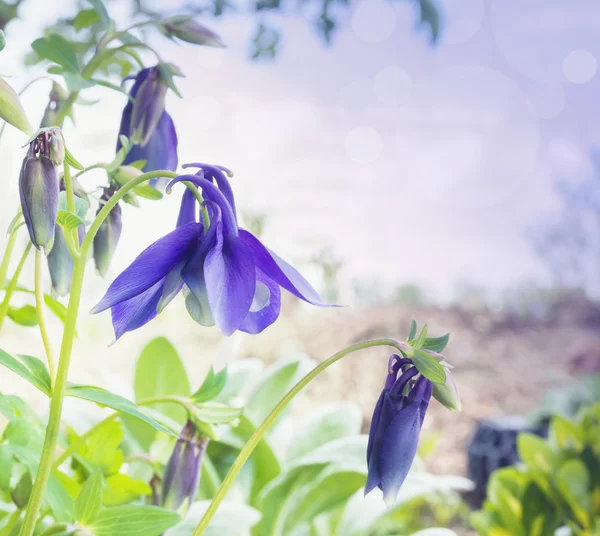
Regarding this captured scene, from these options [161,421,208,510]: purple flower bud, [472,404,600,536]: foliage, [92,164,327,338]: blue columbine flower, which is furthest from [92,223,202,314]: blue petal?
[472,404,600,536]: foliage

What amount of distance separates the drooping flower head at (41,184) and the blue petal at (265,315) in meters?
0.13

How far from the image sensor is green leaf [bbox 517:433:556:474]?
3.87 ft

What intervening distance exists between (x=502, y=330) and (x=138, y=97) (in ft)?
9.58

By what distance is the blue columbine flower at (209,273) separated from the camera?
0.36 metres

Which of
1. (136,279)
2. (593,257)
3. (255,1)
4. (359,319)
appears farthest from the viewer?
(593,257)

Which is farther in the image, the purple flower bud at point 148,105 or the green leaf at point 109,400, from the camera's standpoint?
the purple flower bud at point 148,105

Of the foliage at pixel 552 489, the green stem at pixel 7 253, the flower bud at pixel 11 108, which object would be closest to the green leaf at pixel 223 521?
the green stem at pixel 7 253

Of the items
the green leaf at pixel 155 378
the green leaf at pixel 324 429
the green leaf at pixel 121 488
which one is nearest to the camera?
the green leaf at pixel 121 488

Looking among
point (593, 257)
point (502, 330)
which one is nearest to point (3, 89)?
point (502, 330)

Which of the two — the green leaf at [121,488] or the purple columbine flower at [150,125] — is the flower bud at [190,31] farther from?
the green leaf at [121,488]

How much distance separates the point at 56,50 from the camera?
0.52 m

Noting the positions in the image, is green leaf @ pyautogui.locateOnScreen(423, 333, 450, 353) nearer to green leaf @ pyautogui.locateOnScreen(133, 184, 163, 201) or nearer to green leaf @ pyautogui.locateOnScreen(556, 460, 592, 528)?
green leaf @ pyautogui.locateOnScreen(133, 184, 163, 201)

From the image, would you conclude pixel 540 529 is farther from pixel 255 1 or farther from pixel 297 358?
pixel 255 1

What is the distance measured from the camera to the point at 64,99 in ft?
1.83
